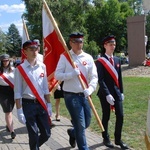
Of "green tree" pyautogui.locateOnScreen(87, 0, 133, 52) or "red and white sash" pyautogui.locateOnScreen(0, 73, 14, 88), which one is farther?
"green tree" pyautogui.locateOnScreen(87, 0, 133, 52)

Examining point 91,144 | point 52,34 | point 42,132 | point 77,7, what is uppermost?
point 77,7

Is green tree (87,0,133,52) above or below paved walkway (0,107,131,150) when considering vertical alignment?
above

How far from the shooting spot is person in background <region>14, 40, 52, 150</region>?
4980mm

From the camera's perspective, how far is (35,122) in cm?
506

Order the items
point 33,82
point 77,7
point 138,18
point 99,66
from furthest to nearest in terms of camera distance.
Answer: point 77,7
point 138,18
point 99,66
point 33,82

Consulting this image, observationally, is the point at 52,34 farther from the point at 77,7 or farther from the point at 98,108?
the point at 77,7

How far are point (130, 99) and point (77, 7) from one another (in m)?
31.2

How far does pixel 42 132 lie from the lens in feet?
16.8

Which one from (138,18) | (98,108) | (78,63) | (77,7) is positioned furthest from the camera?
(77,7)

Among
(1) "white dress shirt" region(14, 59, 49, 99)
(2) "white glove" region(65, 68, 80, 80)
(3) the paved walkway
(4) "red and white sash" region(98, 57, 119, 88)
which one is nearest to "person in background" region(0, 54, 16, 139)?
(3) the paved walkway

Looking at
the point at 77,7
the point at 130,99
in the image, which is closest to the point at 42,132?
the point at 130,99

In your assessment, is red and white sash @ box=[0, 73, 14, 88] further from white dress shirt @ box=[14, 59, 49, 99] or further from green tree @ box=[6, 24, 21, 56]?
green tree @ box=[6, 24, 21, 56]

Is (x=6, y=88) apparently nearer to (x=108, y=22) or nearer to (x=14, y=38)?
(x=108, y=22)

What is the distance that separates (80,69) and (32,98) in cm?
93
